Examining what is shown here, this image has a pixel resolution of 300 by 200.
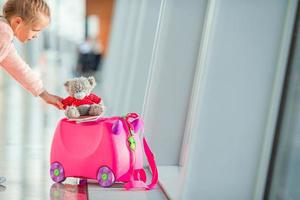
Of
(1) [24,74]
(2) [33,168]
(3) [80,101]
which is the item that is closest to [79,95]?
(3) [80,101]

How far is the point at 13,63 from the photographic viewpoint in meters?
2.78

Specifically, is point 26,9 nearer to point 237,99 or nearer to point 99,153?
point 99,153

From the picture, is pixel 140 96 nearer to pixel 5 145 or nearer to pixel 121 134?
pixel 5 145

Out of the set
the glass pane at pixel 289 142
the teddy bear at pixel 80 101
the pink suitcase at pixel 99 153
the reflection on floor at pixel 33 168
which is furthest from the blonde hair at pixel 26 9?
A: the glass pane at pixel 289 142

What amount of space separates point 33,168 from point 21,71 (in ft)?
2.10

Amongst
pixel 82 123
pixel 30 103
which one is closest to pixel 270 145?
pixel 82 123

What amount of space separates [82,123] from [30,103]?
430 cm

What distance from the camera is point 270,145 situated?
7.63ft

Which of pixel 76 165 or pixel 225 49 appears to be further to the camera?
pixel 76 165

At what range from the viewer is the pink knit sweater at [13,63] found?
2.61 meters

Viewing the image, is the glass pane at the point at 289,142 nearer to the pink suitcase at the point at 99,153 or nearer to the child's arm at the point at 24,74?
the pink suitcase at the point at 99,153

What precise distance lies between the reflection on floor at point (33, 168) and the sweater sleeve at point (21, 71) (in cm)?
48

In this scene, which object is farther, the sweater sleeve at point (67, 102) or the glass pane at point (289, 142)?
the sweater sleeve at point (67, 102)

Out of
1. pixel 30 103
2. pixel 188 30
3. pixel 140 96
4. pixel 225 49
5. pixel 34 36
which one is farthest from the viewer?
pixel 30 103
